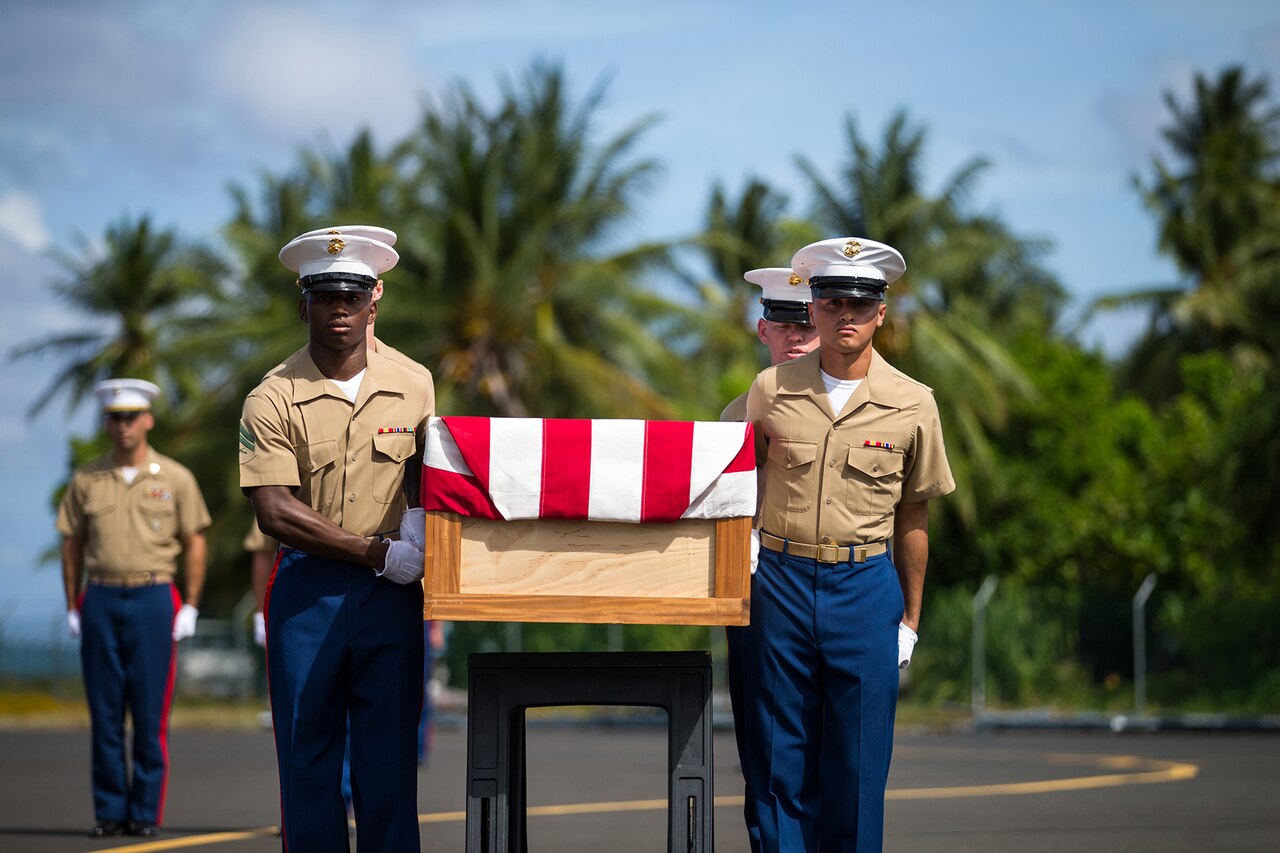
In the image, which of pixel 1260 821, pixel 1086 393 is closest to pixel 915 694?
pixel 1086 393

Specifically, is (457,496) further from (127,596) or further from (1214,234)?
(1214,234)

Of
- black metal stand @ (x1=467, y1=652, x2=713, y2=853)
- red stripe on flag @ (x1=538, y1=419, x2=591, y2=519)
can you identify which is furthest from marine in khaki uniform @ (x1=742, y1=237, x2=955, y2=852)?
red stripe on flag @ (x1=538, y1=419, x2=591, y2=519)

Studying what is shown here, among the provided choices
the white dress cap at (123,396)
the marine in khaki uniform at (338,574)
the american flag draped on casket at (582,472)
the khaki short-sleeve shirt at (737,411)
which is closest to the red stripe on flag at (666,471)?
the american flag draped on casket at (582,472)

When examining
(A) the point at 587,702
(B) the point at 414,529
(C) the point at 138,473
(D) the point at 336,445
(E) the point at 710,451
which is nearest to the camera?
(E) the point at 710,451

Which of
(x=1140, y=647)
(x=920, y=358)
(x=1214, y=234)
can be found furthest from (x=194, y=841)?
(x=1214, y=234)

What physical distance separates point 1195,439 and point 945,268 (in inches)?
241

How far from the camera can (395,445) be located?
5.75 metres

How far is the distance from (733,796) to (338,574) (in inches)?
272

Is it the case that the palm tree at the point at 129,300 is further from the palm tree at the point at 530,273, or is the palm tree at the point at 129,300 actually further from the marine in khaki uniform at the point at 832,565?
the marine in khaki uniform at the point at 832,565

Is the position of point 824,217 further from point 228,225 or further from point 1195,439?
point 228,225

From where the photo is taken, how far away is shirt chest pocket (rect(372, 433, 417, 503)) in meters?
5.73

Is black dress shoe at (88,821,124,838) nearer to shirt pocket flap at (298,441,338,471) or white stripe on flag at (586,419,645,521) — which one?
shirt pocket flap at (298,441,338,471)

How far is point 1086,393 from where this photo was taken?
110ft

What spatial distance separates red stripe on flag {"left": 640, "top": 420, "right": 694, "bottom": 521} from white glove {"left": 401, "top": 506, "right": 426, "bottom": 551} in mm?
821
